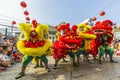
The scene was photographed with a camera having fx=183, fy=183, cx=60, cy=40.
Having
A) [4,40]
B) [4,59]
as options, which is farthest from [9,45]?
[4,59]

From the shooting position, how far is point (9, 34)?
11141 mm

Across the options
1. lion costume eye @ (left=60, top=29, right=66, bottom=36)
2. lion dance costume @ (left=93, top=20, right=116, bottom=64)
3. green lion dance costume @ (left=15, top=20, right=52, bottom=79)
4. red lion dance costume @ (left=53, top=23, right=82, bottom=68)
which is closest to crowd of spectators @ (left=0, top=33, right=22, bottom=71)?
green lion dance costume @ (left=15, top=20, right=52, bottom=79)

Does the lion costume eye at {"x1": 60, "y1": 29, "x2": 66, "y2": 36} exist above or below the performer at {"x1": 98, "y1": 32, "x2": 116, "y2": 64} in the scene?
above

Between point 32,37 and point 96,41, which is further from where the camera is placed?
point 96,41

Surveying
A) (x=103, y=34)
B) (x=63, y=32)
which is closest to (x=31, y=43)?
(x=63, y=32)

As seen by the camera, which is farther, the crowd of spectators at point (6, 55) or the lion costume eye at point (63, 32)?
the crowd of spectators at point (6, 55)

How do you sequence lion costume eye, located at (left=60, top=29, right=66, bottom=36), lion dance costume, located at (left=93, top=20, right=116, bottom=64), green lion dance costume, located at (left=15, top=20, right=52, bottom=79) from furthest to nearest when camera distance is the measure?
lion dance costume, located at (left=93, top=20, right=116, bottom=64) → lion costume eye, located at (left=60, top=29, right=66, bottom=36) → green lion dance costume, located at (left=15, top=20, right=52, bottom=79)

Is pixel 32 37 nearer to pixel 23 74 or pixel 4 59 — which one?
pixel 23 74

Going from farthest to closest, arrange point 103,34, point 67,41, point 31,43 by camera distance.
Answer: point 103,34, point 67,41, point 31,43

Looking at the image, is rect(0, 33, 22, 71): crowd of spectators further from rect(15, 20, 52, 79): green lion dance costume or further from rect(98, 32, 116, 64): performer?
rect(98, 32, 116, 64): performer

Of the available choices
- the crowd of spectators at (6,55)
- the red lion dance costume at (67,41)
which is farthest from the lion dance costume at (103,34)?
the crowd of spectators at (6,55)

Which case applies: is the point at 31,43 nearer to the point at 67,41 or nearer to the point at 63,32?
the point at 67,41

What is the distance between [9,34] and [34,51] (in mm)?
6294

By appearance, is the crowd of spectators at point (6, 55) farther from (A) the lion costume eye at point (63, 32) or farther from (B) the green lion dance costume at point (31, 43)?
(A) the lion costume eye at point (63, 32)
